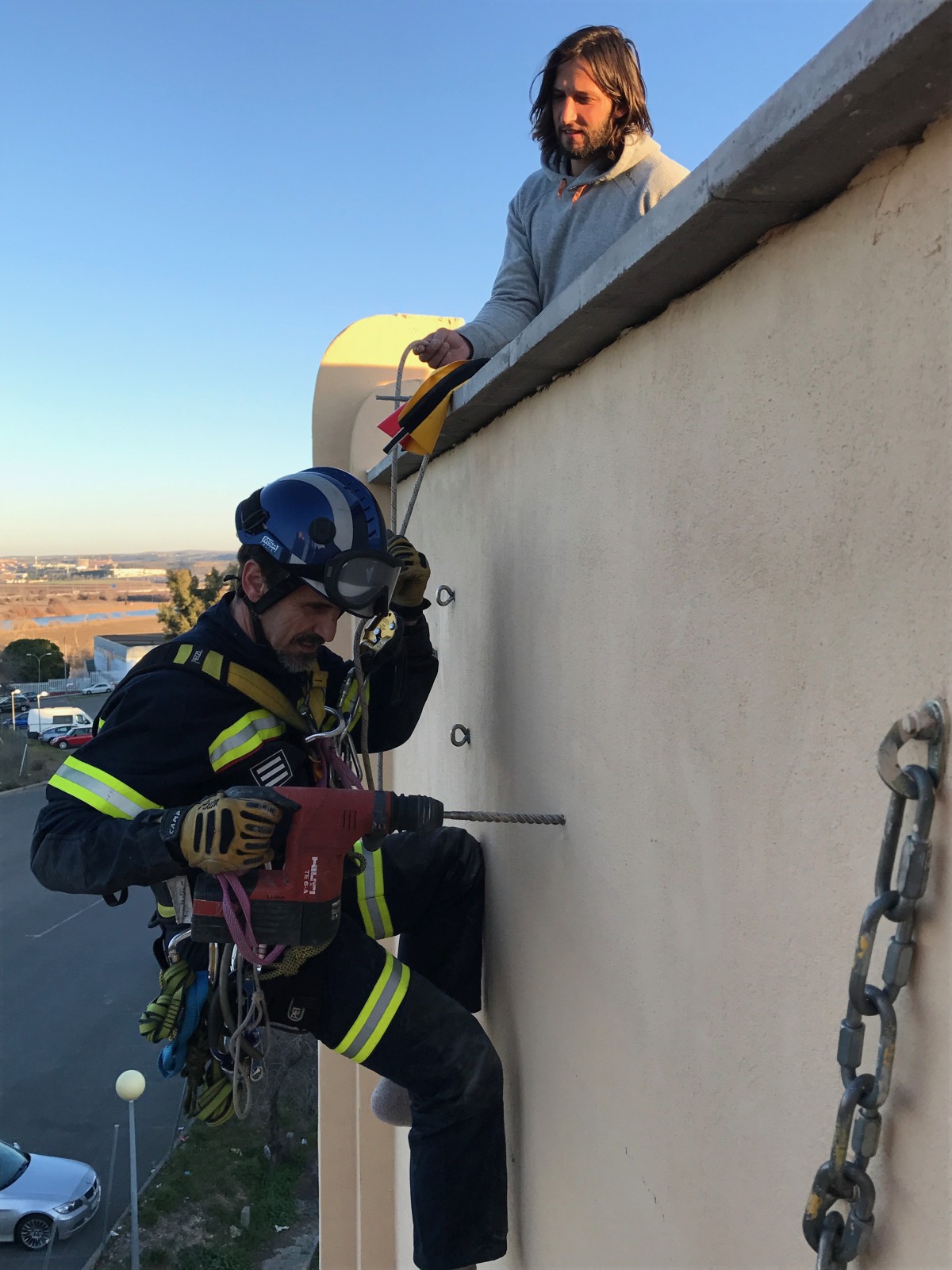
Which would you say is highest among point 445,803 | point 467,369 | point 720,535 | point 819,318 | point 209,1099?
point 467,369

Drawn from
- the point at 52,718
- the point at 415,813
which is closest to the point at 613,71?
the point at 415,813

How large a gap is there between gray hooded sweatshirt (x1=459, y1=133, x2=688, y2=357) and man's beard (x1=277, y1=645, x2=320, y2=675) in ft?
3.21

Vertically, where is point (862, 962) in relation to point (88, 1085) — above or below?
above

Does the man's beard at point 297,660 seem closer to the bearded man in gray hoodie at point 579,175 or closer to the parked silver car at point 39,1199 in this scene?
the bearded man in gray hoodie at point 579,175

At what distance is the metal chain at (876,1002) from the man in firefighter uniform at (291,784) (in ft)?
4.18

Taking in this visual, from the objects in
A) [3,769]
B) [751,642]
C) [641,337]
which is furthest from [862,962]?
[3,769]

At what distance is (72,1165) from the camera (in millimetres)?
14758

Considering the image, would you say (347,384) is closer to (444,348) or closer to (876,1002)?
(444,348)

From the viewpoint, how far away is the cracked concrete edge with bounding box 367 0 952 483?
0.83 meters

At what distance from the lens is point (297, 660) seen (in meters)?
2.39

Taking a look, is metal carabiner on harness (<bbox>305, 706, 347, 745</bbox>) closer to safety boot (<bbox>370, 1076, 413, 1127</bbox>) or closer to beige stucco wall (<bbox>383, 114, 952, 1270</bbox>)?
beige stucco wall (<bbox>383, 114, 952, 1270</bbox>)

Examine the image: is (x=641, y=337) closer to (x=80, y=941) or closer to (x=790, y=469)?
(x=790, y=469)

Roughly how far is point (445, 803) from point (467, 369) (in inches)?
58.8

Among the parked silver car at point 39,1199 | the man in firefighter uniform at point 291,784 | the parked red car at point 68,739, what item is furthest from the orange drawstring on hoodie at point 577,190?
the parked red car at point 68,739
